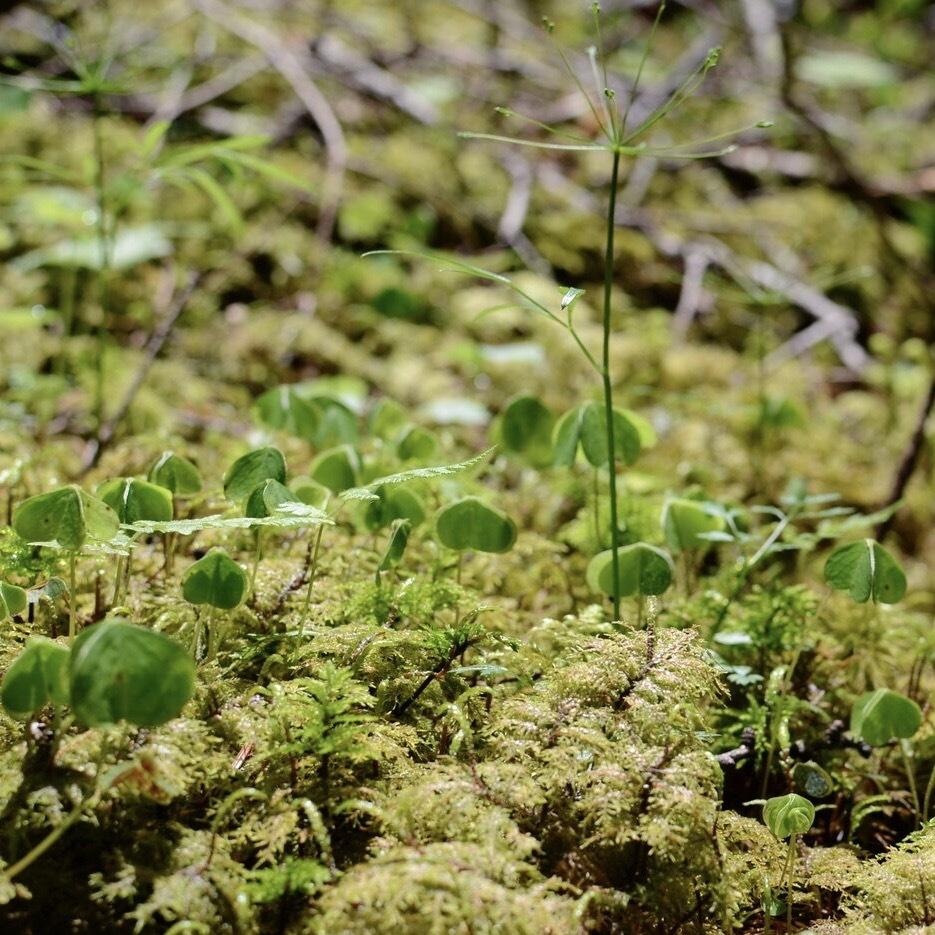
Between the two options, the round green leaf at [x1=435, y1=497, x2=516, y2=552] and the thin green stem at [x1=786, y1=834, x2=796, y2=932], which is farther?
the round green leaf at [x1=435, y1=497, x2=516, y2=552]

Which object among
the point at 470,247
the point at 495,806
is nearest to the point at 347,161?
the point at 470,247

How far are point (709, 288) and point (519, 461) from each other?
1.74m

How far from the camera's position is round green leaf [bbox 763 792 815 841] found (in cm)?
125

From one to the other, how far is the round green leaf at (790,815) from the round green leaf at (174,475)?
1.16 m

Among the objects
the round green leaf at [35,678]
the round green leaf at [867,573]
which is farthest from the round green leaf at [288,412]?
the round green leaf at [867,573]

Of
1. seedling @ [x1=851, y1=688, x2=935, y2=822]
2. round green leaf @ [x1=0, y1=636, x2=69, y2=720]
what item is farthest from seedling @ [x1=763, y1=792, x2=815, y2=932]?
round green leaf @ [x1=0, y1=636, x2=69, y2=720]

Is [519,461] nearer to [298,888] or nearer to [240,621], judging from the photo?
[240,621]

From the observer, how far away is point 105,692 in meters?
1.03

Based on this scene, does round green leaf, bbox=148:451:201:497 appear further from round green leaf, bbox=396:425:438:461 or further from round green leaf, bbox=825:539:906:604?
round green leaf, bbox=825:539:906:604

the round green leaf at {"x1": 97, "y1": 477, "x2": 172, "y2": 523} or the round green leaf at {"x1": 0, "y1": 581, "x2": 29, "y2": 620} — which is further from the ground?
the round green leaf at {"x1": 97, "y1": 477, "x2": 172, "y2": 523}

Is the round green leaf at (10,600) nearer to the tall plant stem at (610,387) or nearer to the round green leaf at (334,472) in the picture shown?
the round green leaf at (334,472)

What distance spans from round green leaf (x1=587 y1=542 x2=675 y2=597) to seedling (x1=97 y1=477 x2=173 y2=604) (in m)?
0.83

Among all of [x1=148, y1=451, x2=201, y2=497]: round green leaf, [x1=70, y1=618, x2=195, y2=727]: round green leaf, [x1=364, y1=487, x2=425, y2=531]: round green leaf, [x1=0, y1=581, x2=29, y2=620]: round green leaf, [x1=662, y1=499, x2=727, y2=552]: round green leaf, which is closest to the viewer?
[x1=70, y1=618, x2=195, y2=727]: round green leaf

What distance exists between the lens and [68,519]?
1.28 meters
